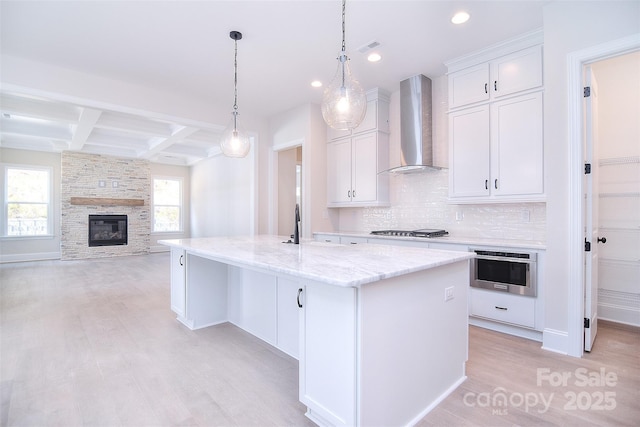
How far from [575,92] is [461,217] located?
1740mm

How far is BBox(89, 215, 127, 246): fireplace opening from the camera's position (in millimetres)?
8016

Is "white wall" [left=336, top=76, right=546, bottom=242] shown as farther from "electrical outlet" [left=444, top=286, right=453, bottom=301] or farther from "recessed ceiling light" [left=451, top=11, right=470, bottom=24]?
"electrical outlet" [left=444, top=286, right=453, bottom=301]

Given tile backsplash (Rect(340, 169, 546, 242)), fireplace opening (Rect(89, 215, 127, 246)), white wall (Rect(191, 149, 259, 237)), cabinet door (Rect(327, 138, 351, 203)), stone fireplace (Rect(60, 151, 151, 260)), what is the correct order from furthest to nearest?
fireplace opening (Rect(89, 215, 127, 246)), stone fireplace (Rect(60, 151, 151, 260)), white wall (Rect(191, 149, 259, 237)), cabinet door (Rect(327, 138, 351, 203)), tile backsplash (Rect(340, 169, 546, 242))

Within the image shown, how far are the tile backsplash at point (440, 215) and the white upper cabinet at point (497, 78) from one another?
0.95 m

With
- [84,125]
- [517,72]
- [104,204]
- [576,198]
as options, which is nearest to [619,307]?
[576,198]

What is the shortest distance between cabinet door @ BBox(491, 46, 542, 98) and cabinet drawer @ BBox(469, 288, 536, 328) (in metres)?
2.03

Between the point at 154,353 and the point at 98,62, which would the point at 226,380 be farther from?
the point at 98,62

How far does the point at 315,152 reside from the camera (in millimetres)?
4906

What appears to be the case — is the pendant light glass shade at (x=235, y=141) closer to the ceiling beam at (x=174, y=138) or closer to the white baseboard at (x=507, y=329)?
the ceiling beam at (x=174, y=138)

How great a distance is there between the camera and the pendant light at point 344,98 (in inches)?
87.2

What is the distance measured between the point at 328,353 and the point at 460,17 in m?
2.95

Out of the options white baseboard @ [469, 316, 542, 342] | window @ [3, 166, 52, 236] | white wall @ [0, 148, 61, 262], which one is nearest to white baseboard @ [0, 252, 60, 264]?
white wall @ [0, 148, 61, 262]

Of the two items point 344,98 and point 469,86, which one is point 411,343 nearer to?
point 344,98

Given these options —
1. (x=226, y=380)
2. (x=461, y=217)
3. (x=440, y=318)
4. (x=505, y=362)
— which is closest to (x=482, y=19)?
(x=461, y=217)
